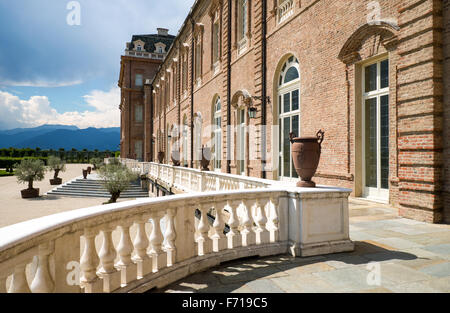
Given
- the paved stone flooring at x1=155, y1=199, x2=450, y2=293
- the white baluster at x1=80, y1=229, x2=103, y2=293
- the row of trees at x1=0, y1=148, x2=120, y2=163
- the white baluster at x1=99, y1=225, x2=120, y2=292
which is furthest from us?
the row of trees at x1=0, y1=148, x2=120, y2=163

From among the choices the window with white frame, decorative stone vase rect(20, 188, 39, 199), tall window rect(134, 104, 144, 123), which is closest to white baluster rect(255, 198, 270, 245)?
the window with white frame

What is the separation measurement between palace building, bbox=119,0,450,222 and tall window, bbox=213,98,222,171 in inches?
4.9

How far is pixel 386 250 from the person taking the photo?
446 cm

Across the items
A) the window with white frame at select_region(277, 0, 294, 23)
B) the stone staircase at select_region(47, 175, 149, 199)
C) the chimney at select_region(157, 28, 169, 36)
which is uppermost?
the chimney at select_region(157, 28, 169, 36)

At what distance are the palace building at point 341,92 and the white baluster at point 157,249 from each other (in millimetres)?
5653

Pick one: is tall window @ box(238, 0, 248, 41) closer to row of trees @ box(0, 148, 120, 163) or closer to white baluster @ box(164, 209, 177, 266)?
white baluster @ box(164, 209, 177, 266)

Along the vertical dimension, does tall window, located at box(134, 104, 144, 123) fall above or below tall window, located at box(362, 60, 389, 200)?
above

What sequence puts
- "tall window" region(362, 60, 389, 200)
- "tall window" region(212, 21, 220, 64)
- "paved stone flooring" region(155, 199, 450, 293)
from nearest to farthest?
"paved stone flooring" region(155, 199, 450, 293) → "tall window" region(362, 60, 389, 200) → "tall window" region(212, 21, 220, 64)

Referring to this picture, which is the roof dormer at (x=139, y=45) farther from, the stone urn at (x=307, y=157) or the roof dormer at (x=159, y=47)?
the stone urn at (x=307, y=157)

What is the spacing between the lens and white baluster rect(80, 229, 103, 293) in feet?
8.98

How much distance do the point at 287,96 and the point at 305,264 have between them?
905 centimetres

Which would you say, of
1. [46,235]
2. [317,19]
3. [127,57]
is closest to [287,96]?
[317,19]

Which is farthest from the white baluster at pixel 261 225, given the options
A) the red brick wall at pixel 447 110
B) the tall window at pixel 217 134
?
the tall window at pixel 217 134

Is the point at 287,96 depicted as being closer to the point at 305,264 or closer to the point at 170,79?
the point at 305,264
